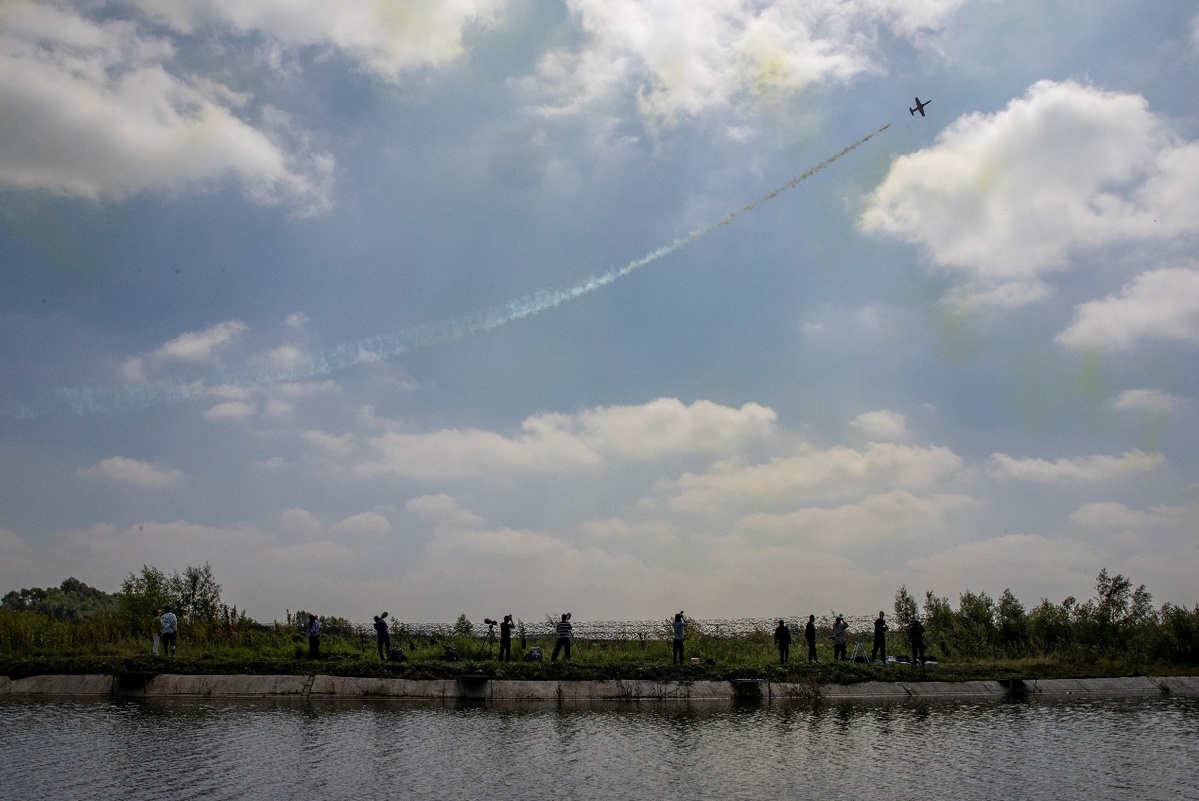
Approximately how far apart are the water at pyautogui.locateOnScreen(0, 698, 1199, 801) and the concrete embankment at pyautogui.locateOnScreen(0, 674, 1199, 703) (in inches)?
88.1

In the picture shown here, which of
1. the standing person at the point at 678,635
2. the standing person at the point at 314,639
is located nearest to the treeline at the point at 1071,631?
the standing person at the point at 678,635

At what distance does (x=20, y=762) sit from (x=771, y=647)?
35.5 meters

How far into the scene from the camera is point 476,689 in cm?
3675

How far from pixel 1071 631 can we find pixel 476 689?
35.0m

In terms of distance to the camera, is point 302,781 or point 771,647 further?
point 771,647

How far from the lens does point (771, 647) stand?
48000 mm

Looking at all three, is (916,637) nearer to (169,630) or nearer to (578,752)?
(578,752)

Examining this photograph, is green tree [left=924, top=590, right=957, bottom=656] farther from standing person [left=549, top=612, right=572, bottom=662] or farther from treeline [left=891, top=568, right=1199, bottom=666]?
standing person [left=549, top=612, right=572, bottom=662]

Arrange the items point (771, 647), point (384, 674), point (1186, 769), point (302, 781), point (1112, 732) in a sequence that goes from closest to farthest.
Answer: point (302, 781)
point (1186, 769)
point (1112, 732)
point (384, 674)
point (771, 647)

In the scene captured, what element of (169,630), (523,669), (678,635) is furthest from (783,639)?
(169,630)

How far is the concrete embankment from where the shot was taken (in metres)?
35.5

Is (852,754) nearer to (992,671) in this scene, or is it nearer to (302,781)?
(302,781)

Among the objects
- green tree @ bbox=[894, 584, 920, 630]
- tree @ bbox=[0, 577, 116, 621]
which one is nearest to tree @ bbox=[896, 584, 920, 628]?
green tree @ bbox=[894, 584, 920, 630]

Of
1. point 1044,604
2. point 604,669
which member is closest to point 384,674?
point 604,669
